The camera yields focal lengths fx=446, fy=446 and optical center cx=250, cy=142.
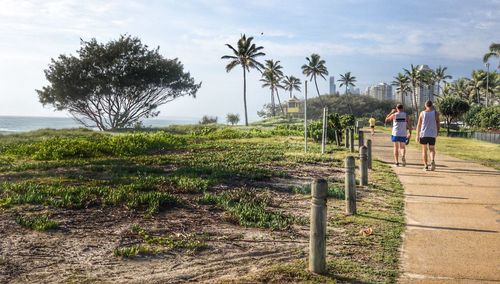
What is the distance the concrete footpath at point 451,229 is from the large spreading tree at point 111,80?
4240 cm

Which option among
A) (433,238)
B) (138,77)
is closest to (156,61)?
(138,77)

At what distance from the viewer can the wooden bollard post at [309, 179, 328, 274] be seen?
173 inches

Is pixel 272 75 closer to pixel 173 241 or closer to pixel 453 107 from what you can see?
pixel 453 107

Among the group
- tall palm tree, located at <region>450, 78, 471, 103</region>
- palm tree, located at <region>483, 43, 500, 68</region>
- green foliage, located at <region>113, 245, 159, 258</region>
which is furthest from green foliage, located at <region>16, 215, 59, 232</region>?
tall palm tree, located at <region>450, 78, 471, 103</region>

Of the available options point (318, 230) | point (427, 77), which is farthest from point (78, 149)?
point (427, 77)

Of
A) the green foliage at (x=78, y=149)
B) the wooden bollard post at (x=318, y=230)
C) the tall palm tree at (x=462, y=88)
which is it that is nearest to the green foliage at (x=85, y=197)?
the wooden bollard post at (x=318, y=230)

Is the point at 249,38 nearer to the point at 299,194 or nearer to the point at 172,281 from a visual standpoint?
the point at 299,194

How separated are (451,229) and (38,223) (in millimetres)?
5521

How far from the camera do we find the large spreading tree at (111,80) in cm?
4772

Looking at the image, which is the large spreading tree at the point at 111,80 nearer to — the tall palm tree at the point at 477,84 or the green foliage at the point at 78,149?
the green foliage at the point at 78,149

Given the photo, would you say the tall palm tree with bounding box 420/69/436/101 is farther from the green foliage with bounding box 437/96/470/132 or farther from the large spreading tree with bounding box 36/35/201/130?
the large spreading tree with bounding box 36/35/201/130

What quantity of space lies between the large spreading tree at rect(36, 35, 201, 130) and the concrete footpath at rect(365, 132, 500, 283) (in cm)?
4240

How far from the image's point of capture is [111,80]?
48344 millimetres

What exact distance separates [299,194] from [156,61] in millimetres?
45132
